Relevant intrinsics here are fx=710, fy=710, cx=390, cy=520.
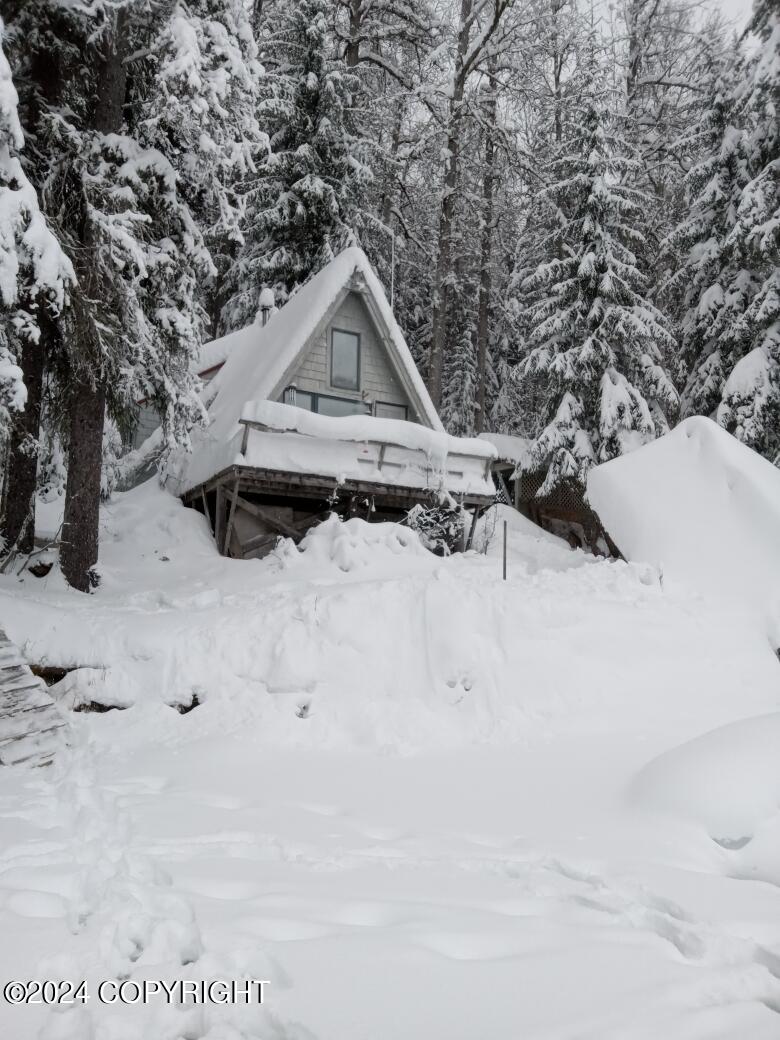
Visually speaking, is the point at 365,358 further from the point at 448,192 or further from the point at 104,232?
the point at 104,232

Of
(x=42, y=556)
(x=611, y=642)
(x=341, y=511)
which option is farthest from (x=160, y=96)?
(x=611, y=642)

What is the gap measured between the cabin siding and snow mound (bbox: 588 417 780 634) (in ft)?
21.4

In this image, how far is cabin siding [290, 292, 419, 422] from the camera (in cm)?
1596

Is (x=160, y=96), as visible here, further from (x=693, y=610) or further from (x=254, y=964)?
Answer: (x=254, y=964)

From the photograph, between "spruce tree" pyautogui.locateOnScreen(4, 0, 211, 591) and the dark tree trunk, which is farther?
the dark tree trunk

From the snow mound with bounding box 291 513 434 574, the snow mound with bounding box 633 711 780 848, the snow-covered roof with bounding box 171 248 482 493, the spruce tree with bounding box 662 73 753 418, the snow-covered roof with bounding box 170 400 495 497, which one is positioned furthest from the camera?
the spruce tree with bounding box 662 73 753 418

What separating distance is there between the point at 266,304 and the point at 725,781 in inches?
647

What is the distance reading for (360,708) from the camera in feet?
24.6

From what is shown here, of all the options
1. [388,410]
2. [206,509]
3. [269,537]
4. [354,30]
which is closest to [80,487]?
[269,537]

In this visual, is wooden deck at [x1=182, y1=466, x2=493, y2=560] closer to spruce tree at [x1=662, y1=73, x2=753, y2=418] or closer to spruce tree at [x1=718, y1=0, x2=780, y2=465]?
spruce tree at [x1=718, y1=0, x2=780, y2=465]

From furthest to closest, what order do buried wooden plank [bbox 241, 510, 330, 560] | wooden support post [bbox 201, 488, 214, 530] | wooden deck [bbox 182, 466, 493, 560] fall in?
wooden support post [bbox 201, 488, 214, 530] → buried wooden plank [bbox 241, 510, 330, 560] → wooden deck [bbox 182, 466, 493, 560]

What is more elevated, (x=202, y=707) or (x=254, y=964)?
(x=254, y=964)

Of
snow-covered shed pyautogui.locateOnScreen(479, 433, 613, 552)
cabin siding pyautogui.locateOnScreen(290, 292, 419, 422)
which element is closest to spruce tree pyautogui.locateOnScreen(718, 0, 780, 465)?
snow-covered shed pyautogui.locateOnScreen(479, 433, 613, 552)

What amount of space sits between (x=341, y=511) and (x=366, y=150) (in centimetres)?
1270
